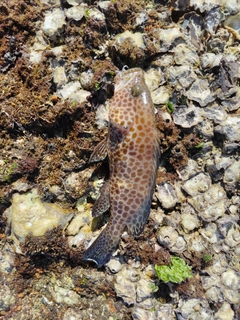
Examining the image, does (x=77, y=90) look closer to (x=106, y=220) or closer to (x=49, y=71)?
(x=49, y=71)

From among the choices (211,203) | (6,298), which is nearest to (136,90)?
(211,203)

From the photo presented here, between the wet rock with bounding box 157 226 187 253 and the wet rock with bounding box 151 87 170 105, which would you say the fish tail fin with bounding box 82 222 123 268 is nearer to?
the wet rock with bounding box 157 226 187 253

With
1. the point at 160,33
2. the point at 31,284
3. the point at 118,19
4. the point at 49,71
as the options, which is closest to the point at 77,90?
the point at 49,71

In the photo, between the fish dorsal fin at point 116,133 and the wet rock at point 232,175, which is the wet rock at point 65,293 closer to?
the fish dorsal fin at point 116,133

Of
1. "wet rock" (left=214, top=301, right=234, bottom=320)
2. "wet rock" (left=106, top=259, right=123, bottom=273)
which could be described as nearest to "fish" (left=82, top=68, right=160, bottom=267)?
"wet rock" (left=106, top=259, right=123, bottom=273)

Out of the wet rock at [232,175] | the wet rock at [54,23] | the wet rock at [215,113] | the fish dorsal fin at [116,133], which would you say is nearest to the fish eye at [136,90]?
the fish dorsal fin at [116,133]
